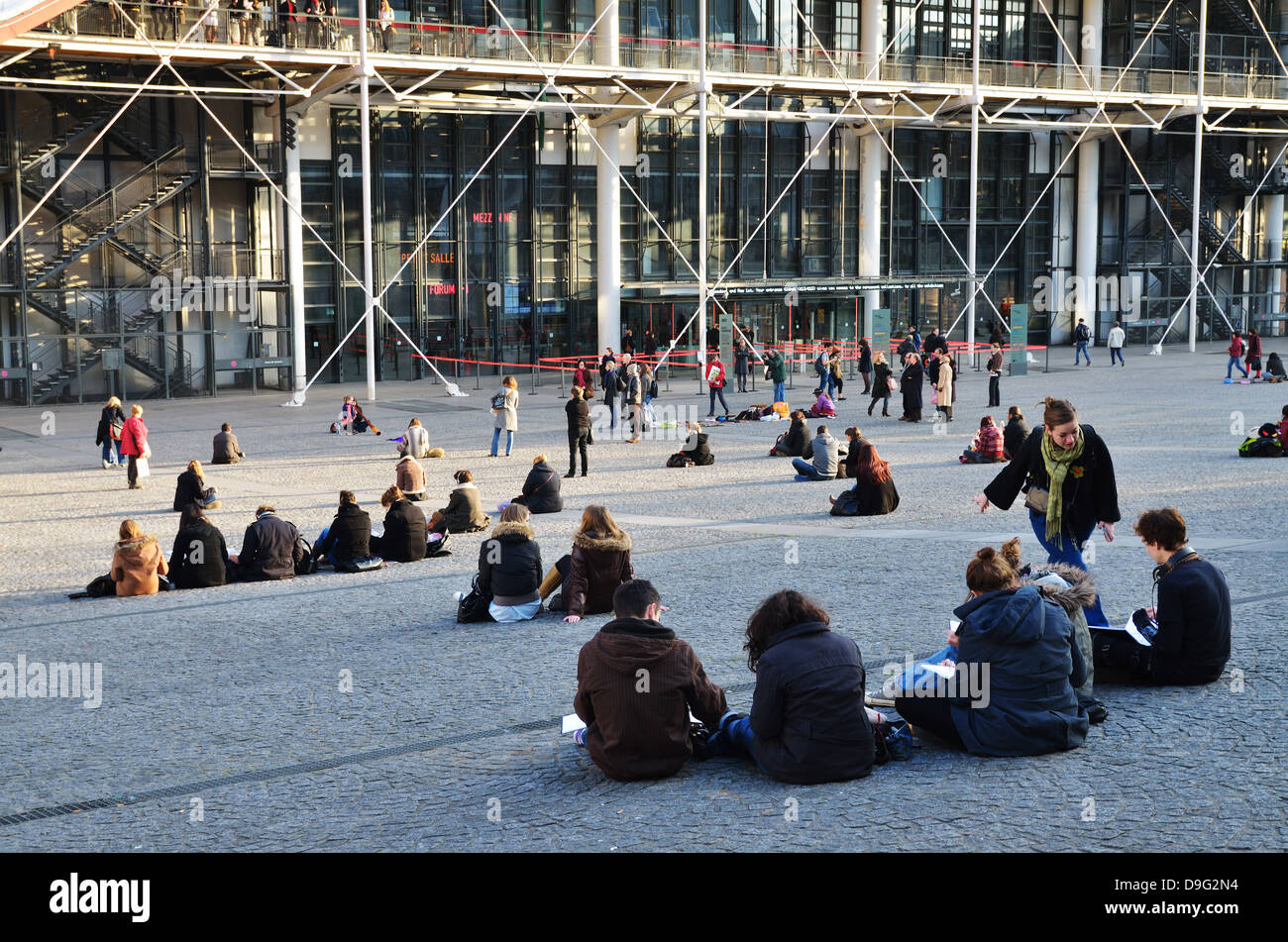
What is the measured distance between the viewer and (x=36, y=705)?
9.30 meters

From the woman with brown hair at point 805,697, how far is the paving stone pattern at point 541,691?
0.43ft

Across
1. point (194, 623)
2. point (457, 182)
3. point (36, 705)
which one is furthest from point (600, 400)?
point (36, 705)

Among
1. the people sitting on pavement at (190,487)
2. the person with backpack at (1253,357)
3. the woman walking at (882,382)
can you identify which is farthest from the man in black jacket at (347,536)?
the person with backpack at (1253,357)

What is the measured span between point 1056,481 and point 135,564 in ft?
27.3

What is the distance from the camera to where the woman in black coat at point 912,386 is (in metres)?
26.8

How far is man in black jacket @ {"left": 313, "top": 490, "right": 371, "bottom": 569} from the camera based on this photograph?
46.0 ft

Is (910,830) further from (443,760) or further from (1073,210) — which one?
(1073,210)

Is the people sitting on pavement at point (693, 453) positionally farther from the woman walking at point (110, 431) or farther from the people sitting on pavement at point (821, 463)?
the woman walking at point (110, 431)

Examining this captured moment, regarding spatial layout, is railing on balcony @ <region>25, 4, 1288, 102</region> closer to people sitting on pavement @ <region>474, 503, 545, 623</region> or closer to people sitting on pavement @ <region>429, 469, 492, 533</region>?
people sitting on pavement @ <region>429, 469, 492, 533</region>

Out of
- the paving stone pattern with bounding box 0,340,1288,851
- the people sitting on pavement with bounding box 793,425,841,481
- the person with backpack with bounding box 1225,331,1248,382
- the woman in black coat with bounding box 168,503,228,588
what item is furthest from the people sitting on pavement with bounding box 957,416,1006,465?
the person with backpack with bounding box 1225,331,1248,382

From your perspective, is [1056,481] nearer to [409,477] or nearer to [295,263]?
[409,477]

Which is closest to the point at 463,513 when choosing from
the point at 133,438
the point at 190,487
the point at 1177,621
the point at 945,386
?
the point at 190,487

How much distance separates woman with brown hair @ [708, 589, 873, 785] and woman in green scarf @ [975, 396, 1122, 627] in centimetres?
320
